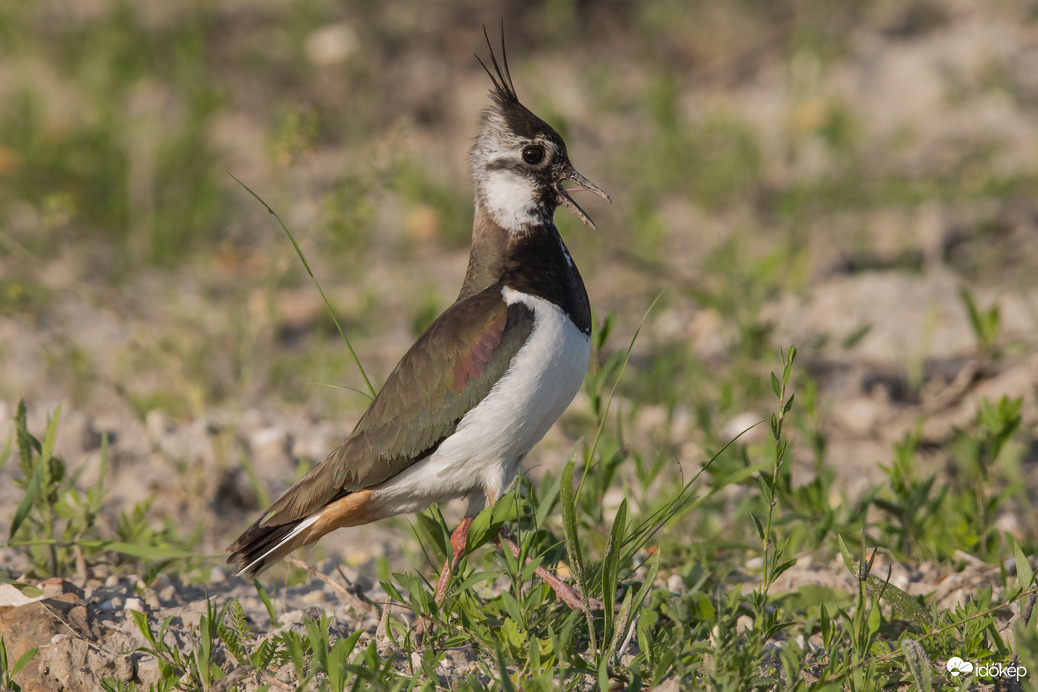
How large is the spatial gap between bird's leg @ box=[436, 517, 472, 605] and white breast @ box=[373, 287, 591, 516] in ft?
0.49

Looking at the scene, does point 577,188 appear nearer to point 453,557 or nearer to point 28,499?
point 453,557

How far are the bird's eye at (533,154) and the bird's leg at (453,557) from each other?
1.25 meters

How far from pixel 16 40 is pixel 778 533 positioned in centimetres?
739

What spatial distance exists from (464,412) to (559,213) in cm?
387

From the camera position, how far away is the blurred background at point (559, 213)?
5.00 metres

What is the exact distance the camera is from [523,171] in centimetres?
363

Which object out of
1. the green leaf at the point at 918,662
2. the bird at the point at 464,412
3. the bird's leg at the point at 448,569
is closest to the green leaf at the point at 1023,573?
the green leaf at the point at 918,662

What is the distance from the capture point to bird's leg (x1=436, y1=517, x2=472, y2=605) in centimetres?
297

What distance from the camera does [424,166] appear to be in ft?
26.3

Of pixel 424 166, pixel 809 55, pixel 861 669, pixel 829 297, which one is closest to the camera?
pixel 861 669

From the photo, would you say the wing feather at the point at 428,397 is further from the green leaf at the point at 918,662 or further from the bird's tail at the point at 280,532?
the green leaf at the point at 918,662

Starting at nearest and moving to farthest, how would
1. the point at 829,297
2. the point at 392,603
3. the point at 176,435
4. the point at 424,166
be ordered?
the point at 392,603 → the point at 176,435 → the point at 829,297 → the point at 424,166

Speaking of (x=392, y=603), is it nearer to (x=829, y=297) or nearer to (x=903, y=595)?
(x=903, y=595)

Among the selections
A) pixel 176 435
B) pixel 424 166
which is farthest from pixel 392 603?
pixel 424 166
